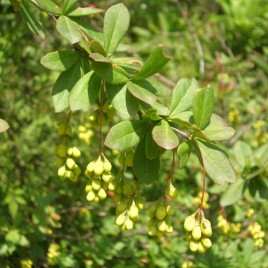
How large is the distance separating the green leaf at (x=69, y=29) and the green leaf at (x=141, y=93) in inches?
7.5

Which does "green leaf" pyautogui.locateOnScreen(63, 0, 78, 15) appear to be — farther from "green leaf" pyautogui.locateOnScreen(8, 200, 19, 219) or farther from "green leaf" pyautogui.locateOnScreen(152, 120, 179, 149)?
"green leaf" pyautogui.locateOnScreen(8, 200, 19, 219)

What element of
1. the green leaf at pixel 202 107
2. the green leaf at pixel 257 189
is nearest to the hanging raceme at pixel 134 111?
the green leaf at pixel 202 107

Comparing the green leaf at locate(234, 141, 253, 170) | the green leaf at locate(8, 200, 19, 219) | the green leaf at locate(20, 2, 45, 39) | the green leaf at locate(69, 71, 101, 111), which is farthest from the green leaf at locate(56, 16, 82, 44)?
the green leaf at locate(234, 141, 253, 170)

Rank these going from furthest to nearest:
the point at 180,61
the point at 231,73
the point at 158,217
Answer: the point at 180,61, the point at 231,73, the point at 158,217

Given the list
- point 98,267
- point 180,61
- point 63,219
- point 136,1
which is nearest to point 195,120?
point 98,267

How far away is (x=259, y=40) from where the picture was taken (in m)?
5.72

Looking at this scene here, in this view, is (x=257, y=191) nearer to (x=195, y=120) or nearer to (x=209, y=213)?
(x=209, y=213)

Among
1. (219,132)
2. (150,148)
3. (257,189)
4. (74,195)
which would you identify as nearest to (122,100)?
(150,148)

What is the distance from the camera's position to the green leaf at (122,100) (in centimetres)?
120

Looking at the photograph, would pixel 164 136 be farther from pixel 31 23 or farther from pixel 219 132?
pixel 31 23

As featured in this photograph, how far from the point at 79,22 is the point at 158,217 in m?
0.65

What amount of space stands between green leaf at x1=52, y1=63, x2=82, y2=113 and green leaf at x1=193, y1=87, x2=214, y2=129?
1.16 feet

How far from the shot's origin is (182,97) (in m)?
1.35

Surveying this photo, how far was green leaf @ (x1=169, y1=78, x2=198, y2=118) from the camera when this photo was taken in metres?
1.32
